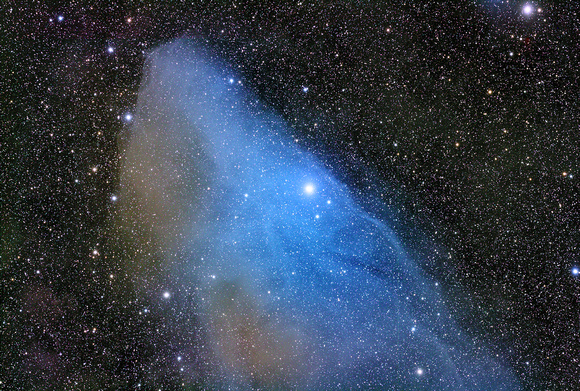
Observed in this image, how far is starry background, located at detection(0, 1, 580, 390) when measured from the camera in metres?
0.57

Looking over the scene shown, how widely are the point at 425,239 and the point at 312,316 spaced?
0.77 ft

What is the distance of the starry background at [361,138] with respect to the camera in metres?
0.57

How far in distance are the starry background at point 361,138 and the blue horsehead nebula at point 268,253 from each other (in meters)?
0.04

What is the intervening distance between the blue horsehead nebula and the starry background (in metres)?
0.04

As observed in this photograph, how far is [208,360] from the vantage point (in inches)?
22.9

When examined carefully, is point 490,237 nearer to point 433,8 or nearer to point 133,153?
point 433,8

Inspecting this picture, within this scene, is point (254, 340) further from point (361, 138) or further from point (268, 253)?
point (361, 138)

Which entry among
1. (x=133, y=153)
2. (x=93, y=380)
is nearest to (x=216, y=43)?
(x=133, y=153)

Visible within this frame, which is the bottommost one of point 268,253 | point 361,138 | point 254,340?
point 254,340

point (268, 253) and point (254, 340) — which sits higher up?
point (268, 253)

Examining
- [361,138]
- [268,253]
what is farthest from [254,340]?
[361,138]

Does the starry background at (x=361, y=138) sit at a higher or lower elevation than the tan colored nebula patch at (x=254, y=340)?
higher

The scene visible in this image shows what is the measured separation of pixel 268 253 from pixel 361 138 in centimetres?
25

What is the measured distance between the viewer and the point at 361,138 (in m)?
0.58
